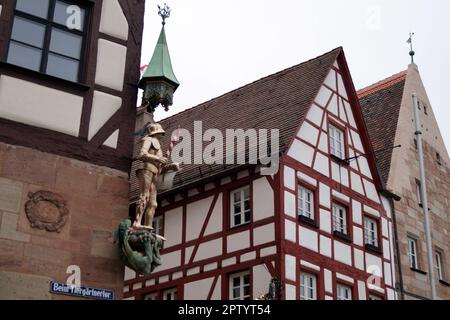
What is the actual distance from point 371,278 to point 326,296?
2352mm

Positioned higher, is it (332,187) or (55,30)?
(332,187)

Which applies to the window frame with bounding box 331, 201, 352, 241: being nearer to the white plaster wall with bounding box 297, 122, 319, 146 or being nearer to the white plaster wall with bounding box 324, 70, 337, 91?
the white plaster wall with bounding box 297, 122, 319, 146

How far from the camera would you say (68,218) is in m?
9.76

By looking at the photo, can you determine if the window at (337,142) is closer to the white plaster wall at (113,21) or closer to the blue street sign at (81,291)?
the white plaster wall at (113,21)

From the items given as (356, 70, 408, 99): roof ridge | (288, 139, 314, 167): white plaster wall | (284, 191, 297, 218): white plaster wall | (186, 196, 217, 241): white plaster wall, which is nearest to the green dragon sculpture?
(284, 191, 297, 218): white plaster wall

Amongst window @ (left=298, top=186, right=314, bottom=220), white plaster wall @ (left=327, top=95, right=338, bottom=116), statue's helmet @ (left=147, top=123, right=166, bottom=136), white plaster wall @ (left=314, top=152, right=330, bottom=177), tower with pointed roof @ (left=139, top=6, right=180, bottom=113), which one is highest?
white plaster wall @ (left=327, top=95, right=338, bottom=116)

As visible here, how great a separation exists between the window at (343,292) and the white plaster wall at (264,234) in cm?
253

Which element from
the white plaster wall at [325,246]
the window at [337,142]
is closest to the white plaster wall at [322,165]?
the window at [337,142]

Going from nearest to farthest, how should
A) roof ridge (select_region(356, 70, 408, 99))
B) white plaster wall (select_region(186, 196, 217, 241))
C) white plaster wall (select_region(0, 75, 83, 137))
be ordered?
white plaster wall (select_region(0, 75, 83, 137)), white plaster wall (select_region(186, 196, 217, 241)), roof ridge (select_region(356, 70, 408, 99))

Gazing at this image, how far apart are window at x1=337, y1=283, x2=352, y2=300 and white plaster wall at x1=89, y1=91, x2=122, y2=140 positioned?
33.2ft

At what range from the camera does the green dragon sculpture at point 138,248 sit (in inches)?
385

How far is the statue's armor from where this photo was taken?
1030 centimetres
